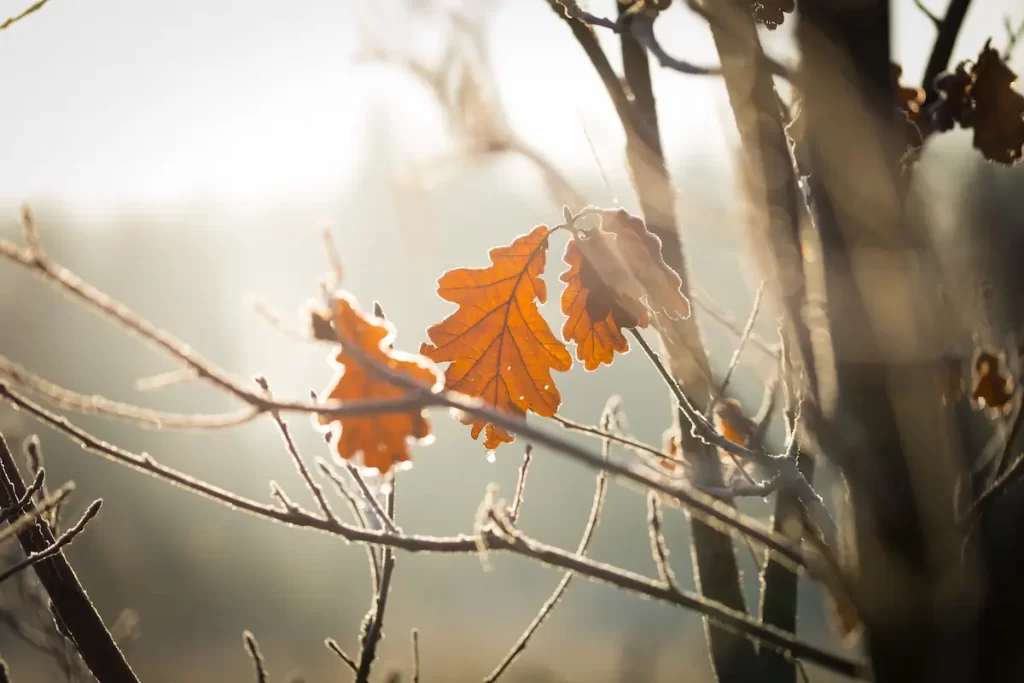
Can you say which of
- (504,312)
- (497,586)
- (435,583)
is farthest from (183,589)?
(504,312)

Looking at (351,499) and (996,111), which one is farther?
(996,111)

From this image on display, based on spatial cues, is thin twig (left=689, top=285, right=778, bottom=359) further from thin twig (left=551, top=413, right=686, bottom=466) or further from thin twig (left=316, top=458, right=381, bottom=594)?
thin twig (left=316, top=458, right=381, bottom=594)

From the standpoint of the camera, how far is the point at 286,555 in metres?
14.8

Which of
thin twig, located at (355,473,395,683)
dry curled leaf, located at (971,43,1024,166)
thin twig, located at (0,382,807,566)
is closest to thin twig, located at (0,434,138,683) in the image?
thin twig, located at (355,473,395,683)

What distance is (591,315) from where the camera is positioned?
117 cm

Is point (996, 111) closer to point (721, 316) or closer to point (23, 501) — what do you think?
point (721, 316)

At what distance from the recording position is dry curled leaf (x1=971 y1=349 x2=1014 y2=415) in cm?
173

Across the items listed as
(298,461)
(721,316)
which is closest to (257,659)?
(298,461)

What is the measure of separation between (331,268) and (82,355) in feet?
65.6

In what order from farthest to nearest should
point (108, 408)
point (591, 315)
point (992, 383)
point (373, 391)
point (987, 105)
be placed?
1. point (992, 383)
2. point (987, 105)
3. point (591, 315)
4. point (373, 391)
5. point (108, 408)

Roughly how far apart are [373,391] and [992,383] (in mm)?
1810

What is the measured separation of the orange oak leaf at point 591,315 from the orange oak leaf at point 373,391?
0.48 metres

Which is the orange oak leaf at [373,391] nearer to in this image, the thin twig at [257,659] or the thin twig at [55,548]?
the thin twig at [257,659]

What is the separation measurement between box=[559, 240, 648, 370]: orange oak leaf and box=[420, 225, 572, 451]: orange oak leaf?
0.21 ft
